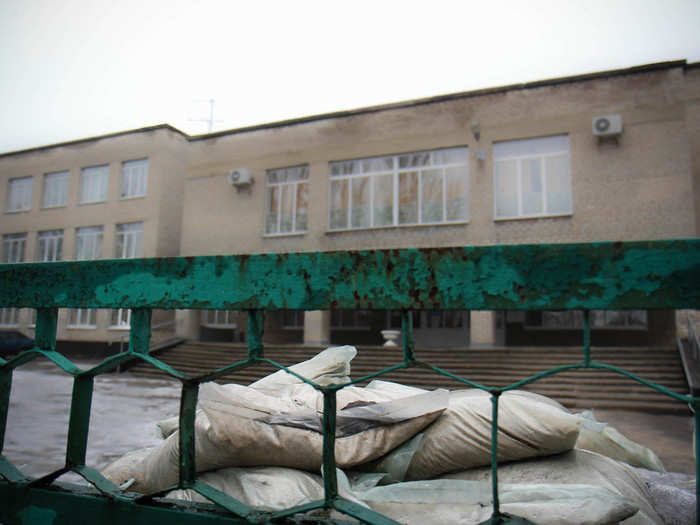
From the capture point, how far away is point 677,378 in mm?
8469

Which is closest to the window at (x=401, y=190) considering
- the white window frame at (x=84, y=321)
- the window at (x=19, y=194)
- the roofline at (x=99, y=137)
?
the roofline at (x=99, y=137)

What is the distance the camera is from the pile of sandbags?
1019 mm

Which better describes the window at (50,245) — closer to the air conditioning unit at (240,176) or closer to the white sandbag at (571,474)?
the air conditioning unit at (240,176)

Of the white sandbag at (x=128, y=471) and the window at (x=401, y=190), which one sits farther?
the window at (x=401, y=190)

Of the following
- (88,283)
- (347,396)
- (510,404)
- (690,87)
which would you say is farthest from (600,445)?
(690,87)

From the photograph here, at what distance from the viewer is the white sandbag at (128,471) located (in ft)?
4.97

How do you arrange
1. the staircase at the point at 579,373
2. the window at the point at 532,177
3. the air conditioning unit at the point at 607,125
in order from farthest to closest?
the window at the point at 532,177, the air conditioning unit at the point at 607,125, the staircase at the point at 579,373

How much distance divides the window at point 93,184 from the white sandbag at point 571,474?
18834 millimetres

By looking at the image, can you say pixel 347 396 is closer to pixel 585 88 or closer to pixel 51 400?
pixel 51 400

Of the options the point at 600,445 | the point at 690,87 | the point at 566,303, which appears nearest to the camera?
the point at 566,303

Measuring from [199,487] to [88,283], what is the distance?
40cm

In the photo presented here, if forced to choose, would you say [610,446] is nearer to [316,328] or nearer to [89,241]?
[316,328]

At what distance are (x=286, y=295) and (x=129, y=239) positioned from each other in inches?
711

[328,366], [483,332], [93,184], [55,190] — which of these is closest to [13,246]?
[55,190]
